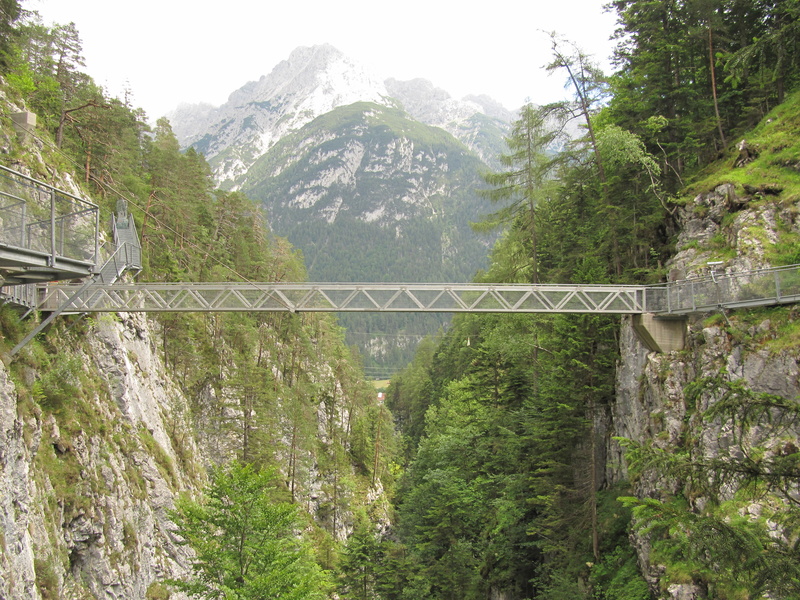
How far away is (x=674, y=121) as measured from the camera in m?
21.9

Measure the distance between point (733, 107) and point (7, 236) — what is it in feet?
81.9

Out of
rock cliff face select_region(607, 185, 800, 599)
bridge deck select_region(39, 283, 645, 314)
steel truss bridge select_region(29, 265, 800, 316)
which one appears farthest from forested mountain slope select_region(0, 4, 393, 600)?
rock cliff face select_region(607, 185, 800, 599)

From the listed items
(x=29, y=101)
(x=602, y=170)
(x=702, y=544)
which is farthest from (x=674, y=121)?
(x=29, y=101)

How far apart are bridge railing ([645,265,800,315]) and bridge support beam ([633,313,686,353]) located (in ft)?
1.13

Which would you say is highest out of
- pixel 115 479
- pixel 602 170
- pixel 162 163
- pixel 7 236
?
pixel 162 163

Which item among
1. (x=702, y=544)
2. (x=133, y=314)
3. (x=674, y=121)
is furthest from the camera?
(x=133, y=314)

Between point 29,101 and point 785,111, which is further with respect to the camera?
point 29,101

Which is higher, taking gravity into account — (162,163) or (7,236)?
(162,163)

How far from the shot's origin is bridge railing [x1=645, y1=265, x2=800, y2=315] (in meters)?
14.8

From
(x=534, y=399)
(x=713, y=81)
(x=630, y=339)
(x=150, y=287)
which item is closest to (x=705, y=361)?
(x=630, y=339)

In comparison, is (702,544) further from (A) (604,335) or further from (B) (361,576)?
(B) (361,576)

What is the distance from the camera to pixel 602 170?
22.2m

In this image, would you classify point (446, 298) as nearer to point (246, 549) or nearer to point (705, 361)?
point (705, 361)

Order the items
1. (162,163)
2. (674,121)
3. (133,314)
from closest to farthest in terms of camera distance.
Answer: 1. (674,121)
2. (133,314)
3. (162,163)
